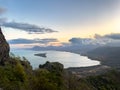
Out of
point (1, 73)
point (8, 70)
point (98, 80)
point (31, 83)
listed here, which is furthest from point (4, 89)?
point (98, 80)

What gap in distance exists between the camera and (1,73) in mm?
31516

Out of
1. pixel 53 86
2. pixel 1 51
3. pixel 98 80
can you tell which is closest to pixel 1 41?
pixel 1 51

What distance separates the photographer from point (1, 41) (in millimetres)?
52469

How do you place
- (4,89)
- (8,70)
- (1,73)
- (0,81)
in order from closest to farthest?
(4,89) < (0,81) < (1,73) < (8,70)

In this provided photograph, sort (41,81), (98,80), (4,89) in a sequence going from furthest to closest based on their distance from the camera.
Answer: (98,80) < (41,81) < (4,89)

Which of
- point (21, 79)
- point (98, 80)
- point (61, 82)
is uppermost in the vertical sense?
point (21, 79)

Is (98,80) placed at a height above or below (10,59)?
below

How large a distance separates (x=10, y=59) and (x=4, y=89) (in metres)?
26.5

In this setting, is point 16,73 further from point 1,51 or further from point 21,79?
point 1,51

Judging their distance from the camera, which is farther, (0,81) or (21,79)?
(21,79)

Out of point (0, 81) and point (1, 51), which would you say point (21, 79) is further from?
point (1, 51)

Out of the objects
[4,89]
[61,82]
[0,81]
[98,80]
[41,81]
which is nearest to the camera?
[4,89]

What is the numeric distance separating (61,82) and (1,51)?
57.9ft

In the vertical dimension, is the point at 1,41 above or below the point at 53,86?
above
